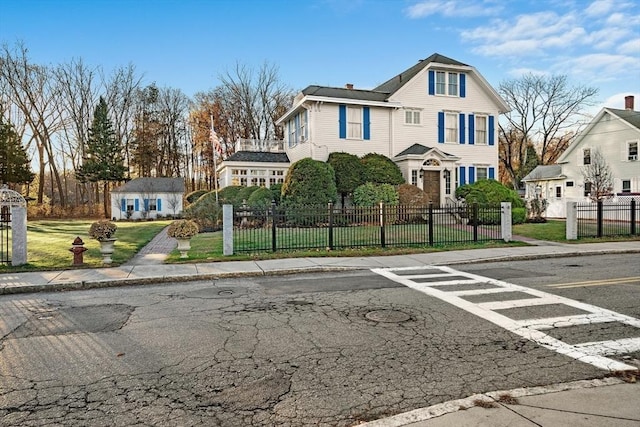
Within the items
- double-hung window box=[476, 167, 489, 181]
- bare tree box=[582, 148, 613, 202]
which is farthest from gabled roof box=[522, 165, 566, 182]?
double-hung window box=[476, 167, 489, 181]

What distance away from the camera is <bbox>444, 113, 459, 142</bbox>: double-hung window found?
27125mm

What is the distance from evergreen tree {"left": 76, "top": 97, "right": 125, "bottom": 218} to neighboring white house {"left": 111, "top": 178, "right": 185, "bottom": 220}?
5.32 metres

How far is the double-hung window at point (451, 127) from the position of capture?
27.1 meters

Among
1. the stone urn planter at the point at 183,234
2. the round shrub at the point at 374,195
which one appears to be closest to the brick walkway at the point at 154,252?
the stone urn planter at the point at 183,234

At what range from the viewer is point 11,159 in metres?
38.2

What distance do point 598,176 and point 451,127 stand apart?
41.8 feet

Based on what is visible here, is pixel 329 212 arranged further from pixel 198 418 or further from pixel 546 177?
pixel 546 177

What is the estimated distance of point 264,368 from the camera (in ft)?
14.1

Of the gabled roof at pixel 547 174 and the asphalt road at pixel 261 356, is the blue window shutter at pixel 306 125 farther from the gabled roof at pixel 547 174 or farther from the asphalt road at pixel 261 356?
the gabled roof at pixel 547 174

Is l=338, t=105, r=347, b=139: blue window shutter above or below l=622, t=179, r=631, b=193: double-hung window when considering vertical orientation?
above

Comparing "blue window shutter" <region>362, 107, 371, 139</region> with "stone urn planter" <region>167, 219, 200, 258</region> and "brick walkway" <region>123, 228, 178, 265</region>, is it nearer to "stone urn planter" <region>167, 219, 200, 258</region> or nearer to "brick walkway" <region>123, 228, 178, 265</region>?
"brick walkway" <region>123, 228, 178, 265</region>

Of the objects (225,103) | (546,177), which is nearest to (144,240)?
(225,103)

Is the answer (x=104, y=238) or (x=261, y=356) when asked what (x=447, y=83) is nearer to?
(x=104, y=238)

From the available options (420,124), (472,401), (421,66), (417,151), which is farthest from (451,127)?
(472,401)
